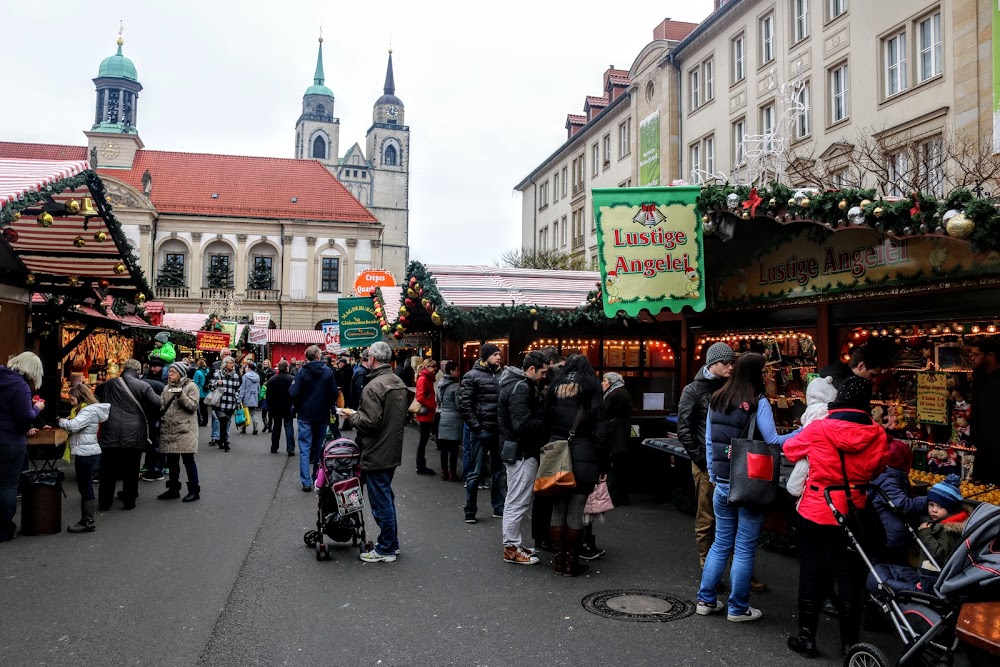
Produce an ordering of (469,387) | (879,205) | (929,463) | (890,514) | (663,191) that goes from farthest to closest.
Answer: (469,387) < (663,191) < (929,463) < (879,205) < (890,514)

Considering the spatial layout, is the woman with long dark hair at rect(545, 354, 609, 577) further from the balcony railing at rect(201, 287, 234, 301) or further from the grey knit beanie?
the balcony railing at rect(201, 287, 234, 301)

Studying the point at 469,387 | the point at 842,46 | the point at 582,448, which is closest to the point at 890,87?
the point at 842,46

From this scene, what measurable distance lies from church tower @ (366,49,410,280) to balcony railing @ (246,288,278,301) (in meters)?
35.3

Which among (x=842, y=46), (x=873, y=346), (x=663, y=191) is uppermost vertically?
(x=842, y=46)

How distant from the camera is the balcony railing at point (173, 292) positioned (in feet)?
170

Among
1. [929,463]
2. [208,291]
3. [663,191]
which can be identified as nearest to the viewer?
[929,463]

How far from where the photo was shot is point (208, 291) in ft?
174

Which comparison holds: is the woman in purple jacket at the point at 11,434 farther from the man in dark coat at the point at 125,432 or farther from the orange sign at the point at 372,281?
the orange sign at the point at 372,281

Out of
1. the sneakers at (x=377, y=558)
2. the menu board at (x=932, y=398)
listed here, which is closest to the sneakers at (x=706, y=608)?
the sneakers at (x=377, y=558)

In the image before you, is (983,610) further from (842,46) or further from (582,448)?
(842,46)

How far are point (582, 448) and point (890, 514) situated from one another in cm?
243

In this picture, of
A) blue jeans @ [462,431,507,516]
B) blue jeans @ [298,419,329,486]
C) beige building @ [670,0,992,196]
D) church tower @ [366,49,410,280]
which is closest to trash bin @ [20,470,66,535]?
blue jeans @ [298,419,329,486]

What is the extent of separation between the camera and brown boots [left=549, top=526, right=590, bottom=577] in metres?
6.68

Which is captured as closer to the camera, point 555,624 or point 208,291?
point 555,624
